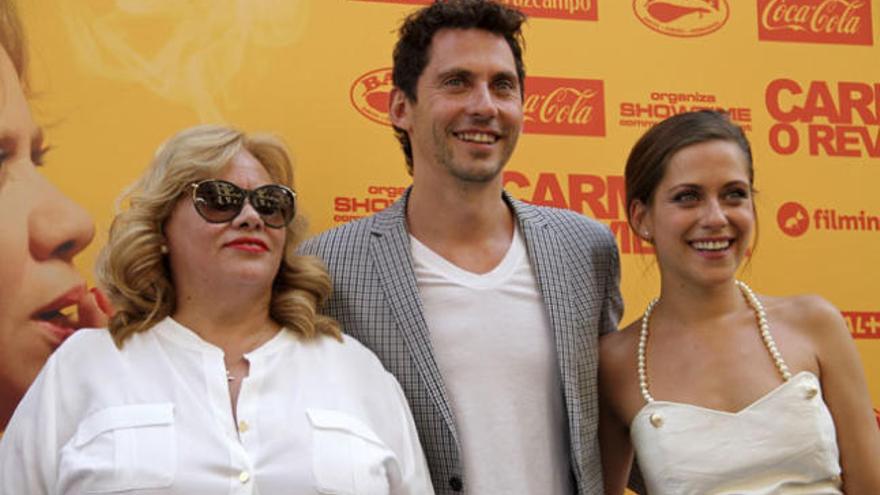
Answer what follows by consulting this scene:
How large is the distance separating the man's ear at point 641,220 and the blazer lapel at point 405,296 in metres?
0.56

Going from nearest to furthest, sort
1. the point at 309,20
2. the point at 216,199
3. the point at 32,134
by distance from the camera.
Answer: the point at 216,199 < the point at 32,134 < the point at 309,20

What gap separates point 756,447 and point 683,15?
158 cm

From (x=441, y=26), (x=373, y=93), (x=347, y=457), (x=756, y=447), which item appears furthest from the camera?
(x=373, y=93)

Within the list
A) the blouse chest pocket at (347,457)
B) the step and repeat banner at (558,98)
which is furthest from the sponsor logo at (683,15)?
the blouse chest pocket at (347,457)

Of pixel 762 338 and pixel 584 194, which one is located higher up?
pixel 584 194

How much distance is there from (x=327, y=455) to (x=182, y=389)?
312mm

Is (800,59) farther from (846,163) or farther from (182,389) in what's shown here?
(182,389)

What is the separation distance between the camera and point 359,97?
2.86 metres

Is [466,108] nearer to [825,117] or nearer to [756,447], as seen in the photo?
[756,447]

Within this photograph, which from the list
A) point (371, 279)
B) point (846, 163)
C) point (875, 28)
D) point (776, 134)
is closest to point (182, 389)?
point (371, 279)

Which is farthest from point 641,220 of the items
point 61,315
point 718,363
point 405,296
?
point 61,315

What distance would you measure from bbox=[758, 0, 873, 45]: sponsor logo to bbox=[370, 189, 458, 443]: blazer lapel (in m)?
1.54

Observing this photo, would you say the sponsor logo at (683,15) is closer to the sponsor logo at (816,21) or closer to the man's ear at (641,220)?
the sponsor logo at (816,21)

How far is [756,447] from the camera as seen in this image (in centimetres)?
201
